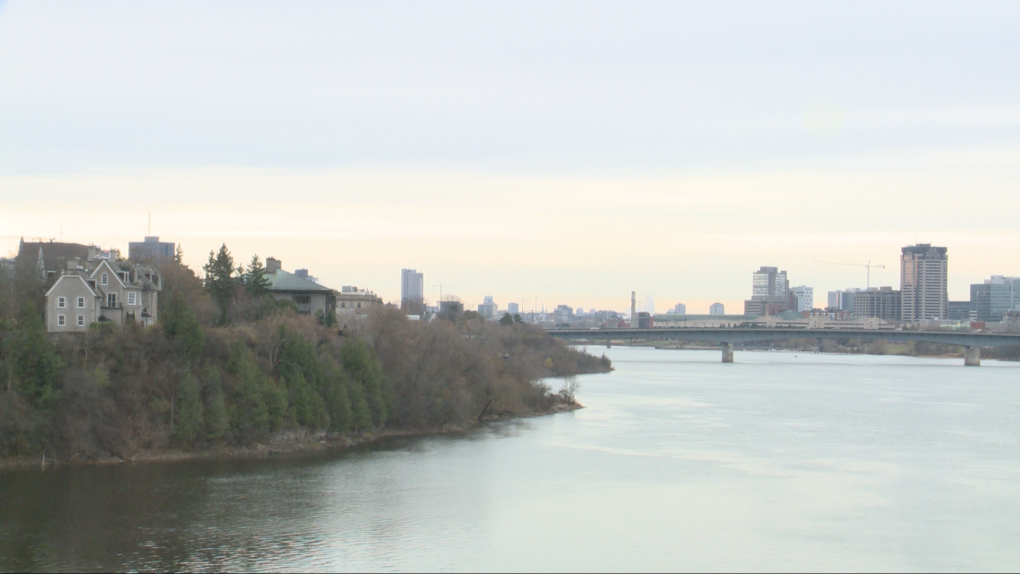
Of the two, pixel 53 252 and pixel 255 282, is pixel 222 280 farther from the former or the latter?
pixel 53 252

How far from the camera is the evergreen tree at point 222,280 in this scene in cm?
6556

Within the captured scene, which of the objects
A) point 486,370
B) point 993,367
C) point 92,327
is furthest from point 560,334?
point 92,327

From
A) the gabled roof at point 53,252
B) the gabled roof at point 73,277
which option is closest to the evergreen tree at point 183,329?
the gabled roof at point 73,277

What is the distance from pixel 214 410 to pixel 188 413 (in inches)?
48.3

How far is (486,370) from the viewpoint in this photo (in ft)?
214

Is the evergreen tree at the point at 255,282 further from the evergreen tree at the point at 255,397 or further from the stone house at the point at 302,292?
the evergreen tree at the point at 255,397

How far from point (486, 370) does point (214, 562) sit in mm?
37608

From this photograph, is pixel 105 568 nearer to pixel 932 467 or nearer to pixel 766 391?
pixel 932 467

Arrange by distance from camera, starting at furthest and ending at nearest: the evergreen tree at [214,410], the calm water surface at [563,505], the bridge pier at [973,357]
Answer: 1. the bridge pier at [973,357]
2. the evergreen tree at [214,410]
3. the calm water surface at [563,505]

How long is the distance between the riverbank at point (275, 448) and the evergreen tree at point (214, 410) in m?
0.81

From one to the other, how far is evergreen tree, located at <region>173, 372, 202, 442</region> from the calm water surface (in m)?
2.44

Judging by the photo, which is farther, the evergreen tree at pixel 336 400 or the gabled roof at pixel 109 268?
the gabled roof at pixel 109 268

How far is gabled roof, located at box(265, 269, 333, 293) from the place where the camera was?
76.1m

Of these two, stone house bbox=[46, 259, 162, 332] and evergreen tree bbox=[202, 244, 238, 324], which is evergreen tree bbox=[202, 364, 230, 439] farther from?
evergreen tree bbox=[202, 244, 238, 324]
